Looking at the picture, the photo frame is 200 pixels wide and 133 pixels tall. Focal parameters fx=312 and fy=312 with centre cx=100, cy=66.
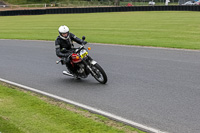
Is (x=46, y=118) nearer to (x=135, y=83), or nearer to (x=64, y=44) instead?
(x=135, y=83)

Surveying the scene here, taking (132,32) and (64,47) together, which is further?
(132,32)

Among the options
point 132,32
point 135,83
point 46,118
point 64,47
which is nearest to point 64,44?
point 64,47

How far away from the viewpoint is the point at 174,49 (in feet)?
45.3

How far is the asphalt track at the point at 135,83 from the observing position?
5.98 metres

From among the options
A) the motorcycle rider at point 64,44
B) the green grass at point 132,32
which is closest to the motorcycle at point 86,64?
the motorcycle rider at point 64,44

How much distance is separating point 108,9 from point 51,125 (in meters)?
43.2

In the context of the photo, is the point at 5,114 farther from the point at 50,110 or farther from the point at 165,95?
the point at 165,95

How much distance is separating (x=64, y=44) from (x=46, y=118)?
362cm

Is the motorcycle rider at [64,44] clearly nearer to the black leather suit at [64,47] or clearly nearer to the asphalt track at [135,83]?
the black leather suit at [64,47]

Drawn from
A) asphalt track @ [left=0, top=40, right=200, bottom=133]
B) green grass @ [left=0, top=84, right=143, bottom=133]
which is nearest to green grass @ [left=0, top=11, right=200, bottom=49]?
asphalt track @ [left=0, top=40, right=200, bottom=133]

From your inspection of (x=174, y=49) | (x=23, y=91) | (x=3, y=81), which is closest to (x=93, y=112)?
(x=23, y=91)

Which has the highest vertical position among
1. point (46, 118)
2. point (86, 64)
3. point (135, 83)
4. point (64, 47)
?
point (64, 47)

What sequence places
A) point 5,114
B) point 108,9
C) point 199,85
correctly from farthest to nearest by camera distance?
point 108,9
point 199,85
point 5,114

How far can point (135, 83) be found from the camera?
27.5 ft
